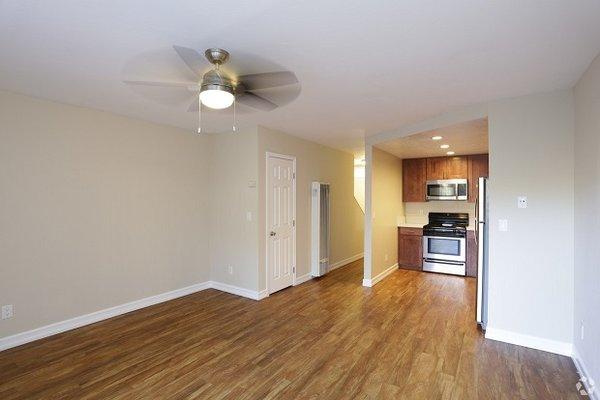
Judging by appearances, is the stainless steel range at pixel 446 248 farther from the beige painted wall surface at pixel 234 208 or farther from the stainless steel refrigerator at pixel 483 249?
the beige painted wall surface at pixel 234 208

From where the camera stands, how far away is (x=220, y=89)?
6.13 ft

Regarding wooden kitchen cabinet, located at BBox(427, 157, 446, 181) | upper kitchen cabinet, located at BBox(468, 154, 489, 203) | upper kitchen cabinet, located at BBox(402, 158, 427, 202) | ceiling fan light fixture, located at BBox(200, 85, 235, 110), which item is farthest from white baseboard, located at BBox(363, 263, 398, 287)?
ceiling fan light fixture, located at BBox(200, 85, 235, 110)

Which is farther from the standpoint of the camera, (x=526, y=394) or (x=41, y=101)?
(x=41, y=101)

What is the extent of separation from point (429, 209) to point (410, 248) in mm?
996

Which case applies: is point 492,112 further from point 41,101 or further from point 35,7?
point 41,101

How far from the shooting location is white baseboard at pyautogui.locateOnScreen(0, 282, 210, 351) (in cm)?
288

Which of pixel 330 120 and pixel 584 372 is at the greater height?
pixel 330 120

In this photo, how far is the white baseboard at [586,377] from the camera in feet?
6.79

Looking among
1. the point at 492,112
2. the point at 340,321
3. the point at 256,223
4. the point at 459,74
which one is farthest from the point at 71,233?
the point at 492,112

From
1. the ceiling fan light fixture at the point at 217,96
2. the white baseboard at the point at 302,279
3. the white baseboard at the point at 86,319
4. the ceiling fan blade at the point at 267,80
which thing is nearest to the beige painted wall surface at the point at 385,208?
the white baseboard at the point at 302,279

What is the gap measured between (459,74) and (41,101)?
12.6ft

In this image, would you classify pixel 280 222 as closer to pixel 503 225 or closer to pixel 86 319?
pixel 86 319

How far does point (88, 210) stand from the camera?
11.1 ft

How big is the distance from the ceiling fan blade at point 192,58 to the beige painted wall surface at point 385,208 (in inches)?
130
